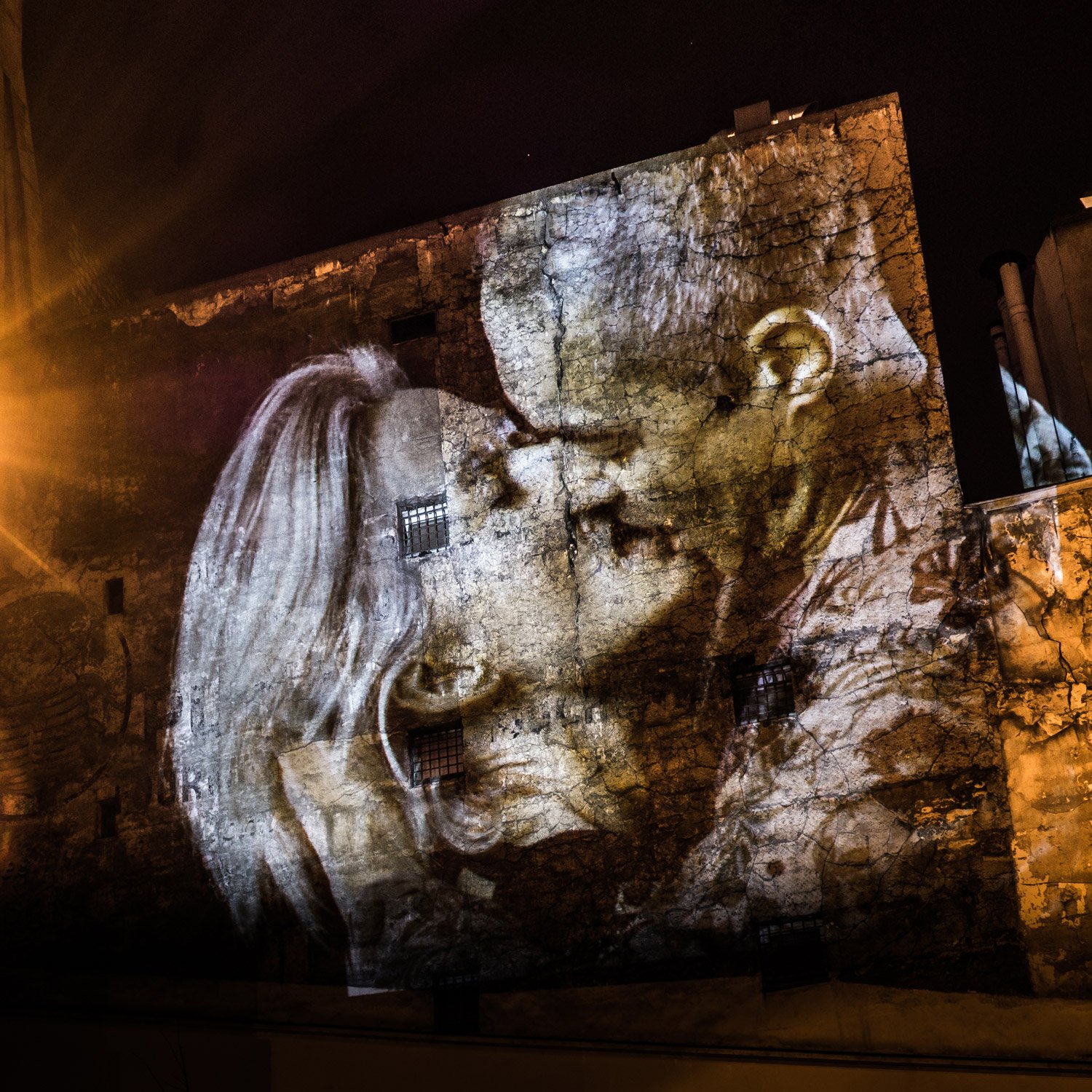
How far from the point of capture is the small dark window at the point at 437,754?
12.9 meters

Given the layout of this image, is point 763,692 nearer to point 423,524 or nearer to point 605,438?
point 605,438

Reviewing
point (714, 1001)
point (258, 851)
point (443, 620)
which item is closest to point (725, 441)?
point (443, 620)

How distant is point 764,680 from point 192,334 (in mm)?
8734

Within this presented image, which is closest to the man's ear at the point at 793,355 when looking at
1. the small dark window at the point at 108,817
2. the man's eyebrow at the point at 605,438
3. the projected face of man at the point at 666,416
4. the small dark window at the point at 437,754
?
the projected face of man at the point at 666,416

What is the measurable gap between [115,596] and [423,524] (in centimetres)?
432

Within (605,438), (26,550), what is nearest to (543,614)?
(605,438)

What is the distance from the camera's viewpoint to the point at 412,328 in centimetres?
1432

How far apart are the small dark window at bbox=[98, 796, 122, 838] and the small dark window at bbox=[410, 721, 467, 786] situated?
3844 mm

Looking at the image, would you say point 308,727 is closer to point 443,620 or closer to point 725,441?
point 443,620

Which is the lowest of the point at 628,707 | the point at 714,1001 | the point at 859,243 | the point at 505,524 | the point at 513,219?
the point at 714,1001

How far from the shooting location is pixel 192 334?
15320mm

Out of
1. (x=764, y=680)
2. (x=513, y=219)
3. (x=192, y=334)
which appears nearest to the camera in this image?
(x=764, y=680)

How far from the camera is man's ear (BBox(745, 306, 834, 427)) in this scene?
1248 centimetres

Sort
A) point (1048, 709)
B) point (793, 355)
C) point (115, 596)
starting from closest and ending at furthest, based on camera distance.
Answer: point (1048, 709) → point (793, 355) → point (115, 596)
